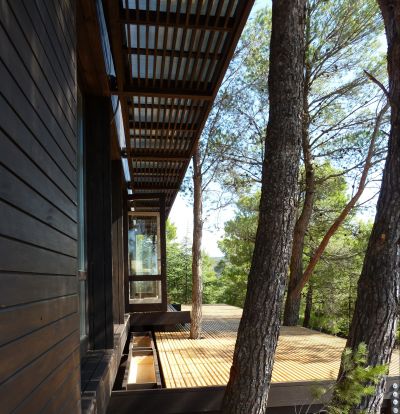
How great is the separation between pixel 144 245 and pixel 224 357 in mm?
3483

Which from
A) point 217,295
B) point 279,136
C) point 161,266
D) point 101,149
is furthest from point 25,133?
point 217,295

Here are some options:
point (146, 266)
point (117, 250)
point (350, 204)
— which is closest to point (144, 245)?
point (146, 266)

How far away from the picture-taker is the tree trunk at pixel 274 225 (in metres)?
3.33

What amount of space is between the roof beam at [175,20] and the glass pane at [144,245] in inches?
229

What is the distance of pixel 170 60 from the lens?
4.14m

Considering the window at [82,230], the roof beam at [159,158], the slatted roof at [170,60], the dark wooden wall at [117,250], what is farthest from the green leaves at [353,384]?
the roof beam at [159,158]

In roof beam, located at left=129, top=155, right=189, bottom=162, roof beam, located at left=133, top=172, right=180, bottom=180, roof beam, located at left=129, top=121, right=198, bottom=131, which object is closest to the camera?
roof beam, located at left=129, top=121, right=198, bottom=131

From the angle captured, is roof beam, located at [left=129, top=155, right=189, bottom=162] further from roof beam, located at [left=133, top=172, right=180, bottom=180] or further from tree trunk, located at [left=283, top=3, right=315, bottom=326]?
tree trunk, located at [left=283, top=3, right=315, bottom=326]

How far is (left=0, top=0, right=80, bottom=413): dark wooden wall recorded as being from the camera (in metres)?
1.10

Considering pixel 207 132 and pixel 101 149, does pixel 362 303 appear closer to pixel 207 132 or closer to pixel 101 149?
pixel 101 149

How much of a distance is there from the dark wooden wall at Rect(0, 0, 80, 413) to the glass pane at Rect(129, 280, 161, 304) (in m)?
6.60

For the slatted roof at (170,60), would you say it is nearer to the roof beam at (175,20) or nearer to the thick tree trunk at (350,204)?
the roof beam at (175,20)

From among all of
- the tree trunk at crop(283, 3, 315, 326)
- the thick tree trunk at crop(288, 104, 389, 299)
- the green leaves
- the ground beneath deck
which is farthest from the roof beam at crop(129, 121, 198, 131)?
the tree trunk at crop(283, 3, 315, 326)

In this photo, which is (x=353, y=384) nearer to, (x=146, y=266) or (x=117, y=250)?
(x=117, y=250)
